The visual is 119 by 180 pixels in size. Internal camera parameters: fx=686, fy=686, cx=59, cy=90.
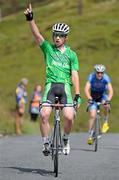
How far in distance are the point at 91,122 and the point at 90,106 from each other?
40cm

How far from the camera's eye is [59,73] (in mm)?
10750

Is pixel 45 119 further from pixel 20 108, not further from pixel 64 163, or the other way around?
pixel 20 108

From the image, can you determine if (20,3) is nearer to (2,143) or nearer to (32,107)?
(32,107)

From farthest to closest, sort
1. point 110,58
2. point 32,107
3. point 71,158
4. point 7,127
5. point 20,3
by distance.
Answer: point 20,3, point 110,58, point 32,107, point 7,127, point 71,158

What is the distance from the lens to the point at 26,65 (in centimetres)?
4647

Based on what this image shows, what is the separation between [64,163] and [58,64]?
217 cm

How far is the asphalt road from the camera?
10.3m

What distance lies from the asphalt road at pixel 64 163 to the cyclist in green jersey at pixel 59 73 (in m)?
0.55

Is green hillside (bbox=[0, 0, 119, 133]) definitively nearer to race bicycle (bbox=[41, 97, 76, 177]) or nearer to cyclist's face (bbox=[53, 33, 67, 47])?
cyclist's face (bbox=[53, 33, 67, 47])

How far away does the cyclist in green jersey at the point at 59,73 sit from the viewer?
1067 centimetres

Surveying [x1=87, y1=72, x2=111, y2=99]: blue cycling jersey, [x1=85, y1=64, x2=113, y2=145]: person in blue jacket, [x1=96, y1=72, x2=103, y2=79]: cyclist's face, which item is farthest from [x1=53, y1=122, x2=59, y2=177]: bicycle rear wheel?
[x1=87, y1=72, x2=111, y2=99]: blue cycling jersey

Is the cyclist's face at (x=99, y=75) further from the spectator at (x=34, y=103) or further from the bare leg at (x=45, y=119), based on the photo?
the spectator at (x=34, y=103)

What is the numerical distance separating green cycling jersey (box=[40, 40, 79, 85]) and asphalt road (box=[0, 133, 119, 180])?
1.47 m

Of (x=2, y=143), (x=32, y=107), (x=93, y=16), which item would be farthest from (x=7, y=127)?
(x=93, y=16)
